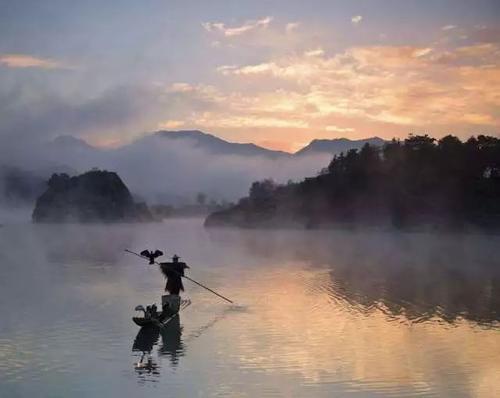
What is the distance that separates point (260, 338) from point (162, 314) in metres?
3.36

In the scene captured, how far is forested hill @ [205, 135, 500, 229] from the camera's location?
90375mm

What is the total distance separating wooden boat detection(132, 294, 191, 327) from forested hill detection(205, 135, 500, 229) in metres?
76.5

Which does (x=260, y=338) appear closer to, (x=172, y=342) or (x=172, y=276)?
(x=172, y=342)

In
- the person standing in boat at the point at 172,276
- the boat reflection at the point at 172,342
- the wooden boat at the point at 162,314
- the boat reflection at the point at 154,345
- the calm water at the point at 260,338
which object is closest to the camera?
the calm water at the point at 260,338

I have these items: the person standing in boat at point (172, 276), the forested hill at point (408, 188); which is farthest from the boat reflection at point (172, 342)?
the forested hill at point (408, 188)

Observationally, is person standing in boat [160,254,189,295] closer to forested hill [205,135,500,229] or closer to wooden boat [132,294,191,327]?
wooden boat [132,294,191,327]

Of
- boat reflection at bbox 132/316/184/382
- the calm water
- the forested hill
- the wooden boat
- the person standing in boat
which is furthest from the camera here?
the forested hill

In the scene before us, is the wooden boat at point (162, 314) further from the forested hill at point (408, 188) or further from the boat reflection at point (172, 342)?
the forested hill at point (408, 188)

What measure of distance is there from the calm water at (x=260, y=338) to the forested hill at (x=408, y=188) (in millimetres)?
57818

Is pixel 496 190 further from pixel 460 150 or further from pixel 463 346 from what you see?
pixel 463 346

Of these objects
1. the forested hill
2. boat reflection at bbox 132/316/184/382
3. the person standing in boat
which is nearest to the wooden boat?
boat reflection at bbox 132/316/184/382

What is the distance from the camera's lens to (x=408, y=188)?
100 m

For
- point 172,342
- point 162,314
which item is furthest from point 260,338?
point 162,314

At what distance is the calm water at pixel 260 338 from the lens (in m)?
14.2
